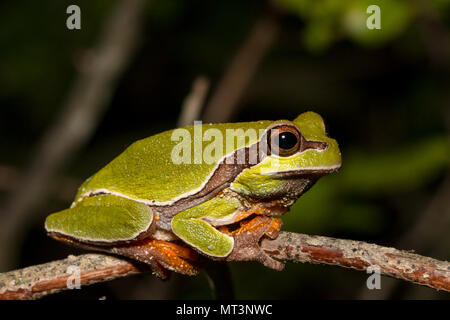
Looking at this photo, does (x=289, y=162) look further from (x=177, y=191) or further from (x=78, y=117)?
(x=78, y=117)

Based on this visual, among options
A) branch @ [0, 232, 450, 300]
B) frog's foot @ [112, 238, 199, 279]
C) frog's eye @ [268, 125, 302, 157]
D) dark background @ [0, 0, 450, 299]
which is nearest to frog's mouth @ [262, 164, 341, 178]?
frog's eye @ [268, 125, 302, 157]

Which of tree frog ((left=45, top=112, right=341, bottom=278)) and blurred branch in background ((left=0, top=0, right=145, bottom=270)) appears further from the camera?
blurred branch in background ((left=0, top=0, right=145, bottom=270))

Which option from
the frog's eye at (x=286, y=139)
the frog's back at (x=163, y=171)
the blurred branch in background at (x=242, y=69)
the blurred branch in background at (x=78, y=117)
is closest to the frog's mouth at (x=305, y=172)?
the frog's eye at (x=286, y=139)

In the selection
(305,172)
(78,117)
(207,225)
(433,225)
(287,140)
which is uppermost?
(78,117)

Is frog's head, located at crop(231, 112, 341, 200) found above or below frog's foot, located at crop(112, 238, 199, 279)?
above

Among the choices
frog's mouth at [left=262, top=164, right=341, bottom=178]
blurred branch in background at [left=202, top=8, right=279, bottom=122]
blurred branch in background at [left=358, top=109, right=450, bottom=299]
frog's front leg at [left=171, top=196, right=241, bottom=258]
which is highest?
blurred branch in background at [left=202, top=8, right=279, bottom=122]

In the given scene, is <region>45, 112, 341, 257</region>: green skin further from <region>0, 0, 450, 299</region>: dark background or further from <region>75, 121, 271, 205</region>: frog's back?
<region>0, 0, 450, 299</region>: dark background

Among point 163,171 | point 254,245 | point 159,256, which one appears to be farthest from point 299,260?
point 163,171
